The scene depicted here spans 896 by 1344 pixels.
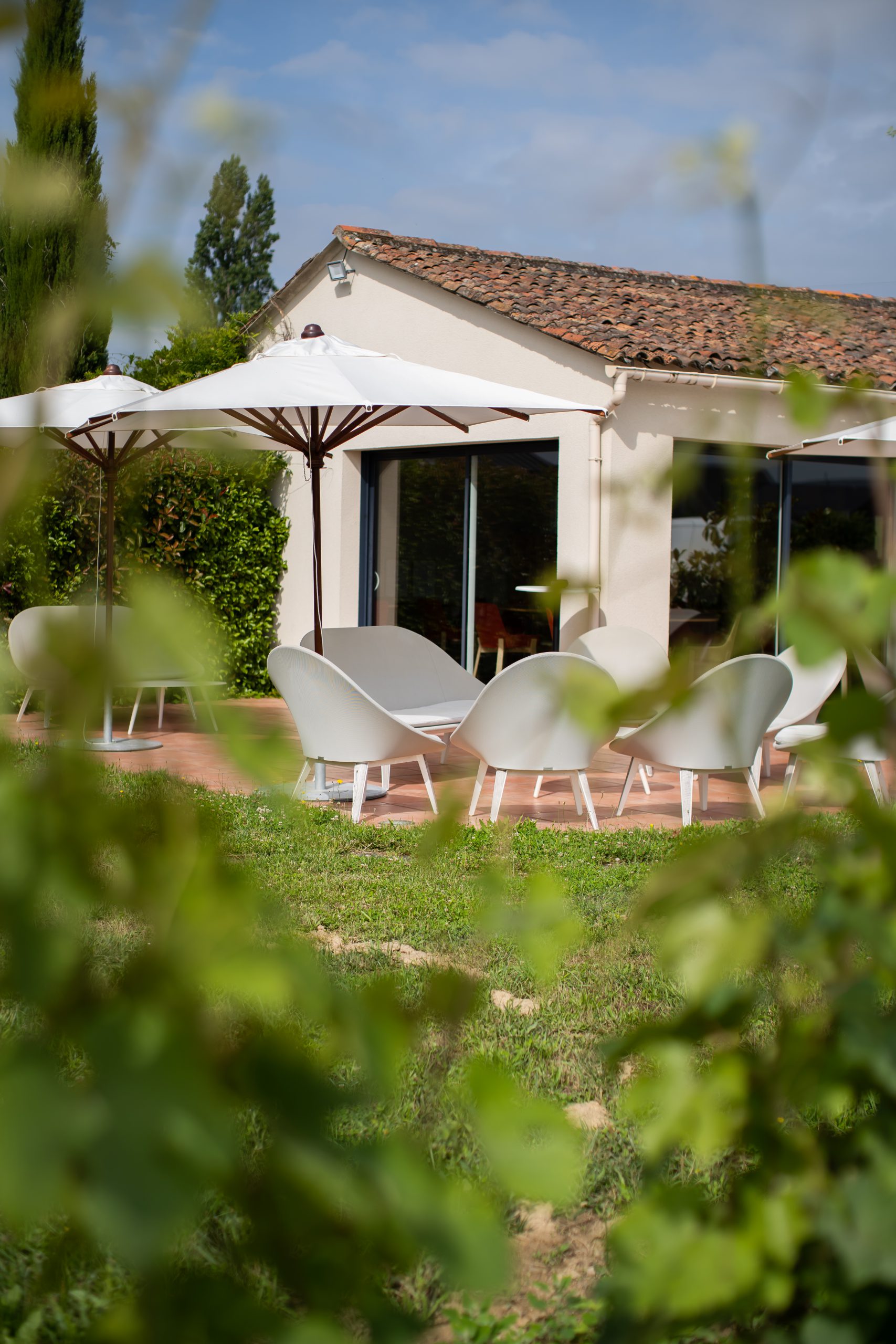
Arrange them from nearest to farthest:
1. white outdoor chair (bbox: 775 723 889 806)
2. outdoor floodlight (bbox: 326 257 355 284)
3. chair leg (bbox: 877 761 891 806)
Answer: chair leg (bbox: 877 761 891 806) < white outdoor chair (bbox: 775 723 889 806) < outdoor floodlight (bbox: 326 257 355 284)

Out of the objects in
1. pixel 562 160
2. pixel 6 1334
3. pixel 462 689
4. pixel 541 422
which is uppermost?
pixel 541 422

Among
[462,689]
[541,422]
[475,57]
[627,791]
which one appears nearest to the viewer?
[475,57]

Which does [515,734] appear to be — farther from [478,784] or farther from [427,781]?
[427,781]

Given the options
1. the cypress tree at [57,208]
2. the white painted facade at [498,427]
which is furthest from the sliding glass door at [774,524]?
the cypress tree at [57,208]

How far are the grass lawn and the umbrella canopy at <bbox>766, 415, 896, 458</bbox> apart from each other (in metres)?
2.05

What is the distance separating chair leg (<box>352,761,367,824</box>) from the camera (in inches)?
244

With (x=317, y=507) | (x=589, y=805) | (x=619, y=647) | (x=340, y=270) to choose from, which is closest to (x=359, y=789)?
(x=589, y=805)

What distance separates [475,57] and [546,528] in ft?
34.8

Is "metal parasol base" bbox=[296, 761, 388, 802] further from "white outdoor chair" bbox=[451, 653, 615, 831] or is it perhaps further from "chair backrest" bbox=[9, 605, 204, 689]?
"chair backrest" bbox=[9, 605, 204, 689]

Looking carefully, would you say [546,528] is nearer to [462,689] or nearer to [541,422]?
[541,422]

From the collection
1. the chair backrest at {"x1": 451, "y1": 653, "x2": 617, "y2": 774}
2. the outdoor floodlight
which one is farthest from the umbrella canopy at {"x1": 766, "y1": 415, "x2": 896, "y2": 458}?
the outdoor floodlight

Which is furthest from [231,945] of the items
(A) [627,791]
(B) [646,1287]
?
(A) [627,791]

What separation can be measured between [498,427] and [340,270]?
3328 mm

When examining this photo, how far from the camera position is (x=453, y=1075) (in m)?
2.57
